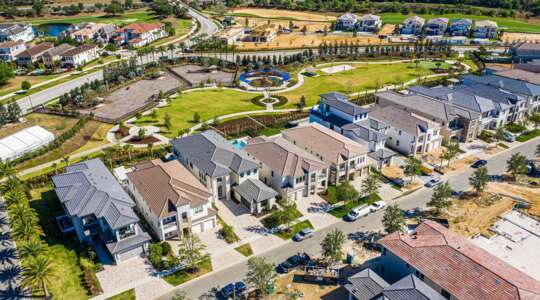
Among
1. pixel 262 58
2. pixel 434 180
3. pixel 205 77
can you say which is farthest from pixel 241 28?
pixel 434 180

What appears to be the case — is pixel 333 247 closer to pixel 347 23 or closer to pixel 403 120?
pixel 403 120

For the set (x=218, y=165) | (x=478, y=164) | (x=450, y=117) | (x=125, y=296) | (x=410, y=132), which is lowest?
(x=125, y=296)

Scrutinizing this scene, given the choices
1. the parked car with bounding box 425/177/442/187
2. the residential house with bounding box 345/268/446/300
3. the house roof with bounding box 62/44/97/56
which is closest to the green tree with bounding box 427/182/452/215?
the parked car with bounding box 425/177/442/187

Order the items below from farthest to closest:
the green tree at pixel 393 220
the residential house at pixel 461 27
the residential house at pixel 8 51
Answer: the residential house at pixel 461 27 → the residential house at pixel 8 51 → the green tree at pixel 393 220

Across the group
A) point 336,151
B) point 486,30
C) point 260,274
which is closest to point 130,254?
point 260,274

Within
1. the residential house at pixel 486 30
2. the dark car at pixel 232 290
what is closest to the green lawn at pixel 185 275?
the dark car at pixel 232 290

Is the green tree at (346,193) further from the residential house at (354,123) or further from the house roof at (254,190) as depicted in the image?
the residential house at (354,123)
